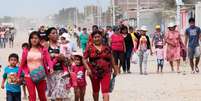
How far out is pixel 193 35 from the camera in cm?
1936

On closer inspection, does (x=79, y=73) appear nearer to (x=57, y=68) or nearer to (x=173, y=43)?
(x=57, y=68)

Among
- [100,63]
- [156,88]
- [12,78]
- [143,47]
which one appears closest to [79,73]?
[100,63]

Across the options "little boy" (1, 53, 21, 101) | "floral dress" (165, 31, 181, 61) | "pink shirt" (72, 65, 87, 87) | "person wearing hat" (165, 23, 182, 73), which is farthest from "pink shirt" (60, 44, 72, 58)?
"floral dress" (165, 31, 181, 61)

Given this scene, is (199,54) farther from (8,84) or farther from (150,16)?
(150,16)

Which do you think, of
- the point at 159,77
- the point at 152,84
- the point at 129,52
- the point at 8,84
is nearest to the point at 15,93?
the point at 8,84

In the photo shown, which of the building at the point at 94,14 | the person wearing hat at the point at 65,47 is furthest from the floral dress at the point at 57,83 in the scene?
the building at the point at 94,14

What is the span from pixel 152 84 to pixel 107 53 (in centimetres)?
597

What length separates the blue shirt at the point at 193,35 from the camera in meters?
19.3

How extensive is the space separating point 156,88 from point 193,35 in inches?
156

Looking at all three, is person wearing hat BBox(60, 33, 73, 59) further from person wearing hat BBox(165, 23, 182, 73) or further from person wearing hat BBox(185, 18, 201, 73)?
person wearing hat BBox(165, 23, 182, 73)

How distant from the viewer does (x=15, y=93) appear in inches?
422

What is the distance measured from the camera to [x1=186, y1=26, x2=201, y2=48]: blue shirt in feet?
63.5

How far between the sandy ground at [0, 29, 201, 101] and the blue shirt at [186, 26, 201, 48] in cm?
92

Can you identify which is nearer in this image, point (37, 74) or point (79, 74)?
point (37, 74)
